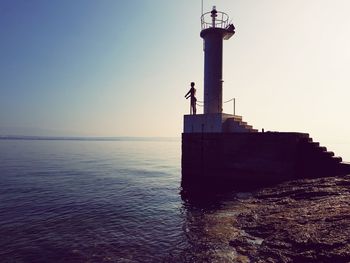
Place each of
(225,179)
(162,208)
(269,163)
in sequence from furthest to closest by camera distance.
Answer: (225,179), (269,163), (162,208)

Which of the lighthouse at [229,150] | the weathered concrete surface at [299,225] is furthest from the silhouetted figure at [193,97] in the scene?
the weathered concrete surface at [299,225]

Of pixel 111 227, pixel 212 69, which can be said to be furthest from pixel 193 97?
pixel 111 227

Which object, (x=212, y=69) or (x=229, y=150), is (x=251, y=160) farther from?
(x=212, y=69)

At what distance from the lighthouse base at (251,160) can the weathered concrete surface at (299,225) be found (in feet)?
9.58

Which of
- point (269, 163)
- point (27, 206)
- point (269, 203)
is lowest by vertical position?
point (27, 206)

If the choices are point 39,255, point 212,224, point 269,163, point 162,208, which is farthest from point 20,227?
point 269,163

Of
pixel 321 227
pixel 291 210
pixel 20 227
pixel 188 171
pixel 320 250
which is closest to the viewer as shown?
pixel 320 250

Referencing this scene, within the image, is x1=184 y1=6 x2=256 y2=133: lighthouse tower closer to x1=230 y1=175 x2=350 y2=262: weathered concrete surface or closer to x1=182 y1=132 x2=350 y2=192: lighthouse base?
x1=182 y1=132 x2=350 y2=192: lighthouse base

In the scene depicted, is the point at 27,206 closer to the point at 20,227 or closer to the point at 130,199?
the point at 20,227

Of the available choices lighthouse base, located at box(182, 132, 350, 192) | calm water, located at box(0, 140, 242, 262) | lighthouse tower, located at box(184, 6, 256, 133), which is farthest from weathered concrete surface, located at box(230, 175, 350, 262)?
lighthouse tower, located at box(184, 6, 256, 133)

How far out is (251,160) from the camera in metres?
18.0

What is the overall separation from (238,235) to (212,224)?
1.85 metres

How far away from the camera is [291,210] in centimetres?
1033

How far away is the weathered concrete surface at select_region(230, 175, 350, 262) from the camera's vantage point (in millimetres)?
6875
